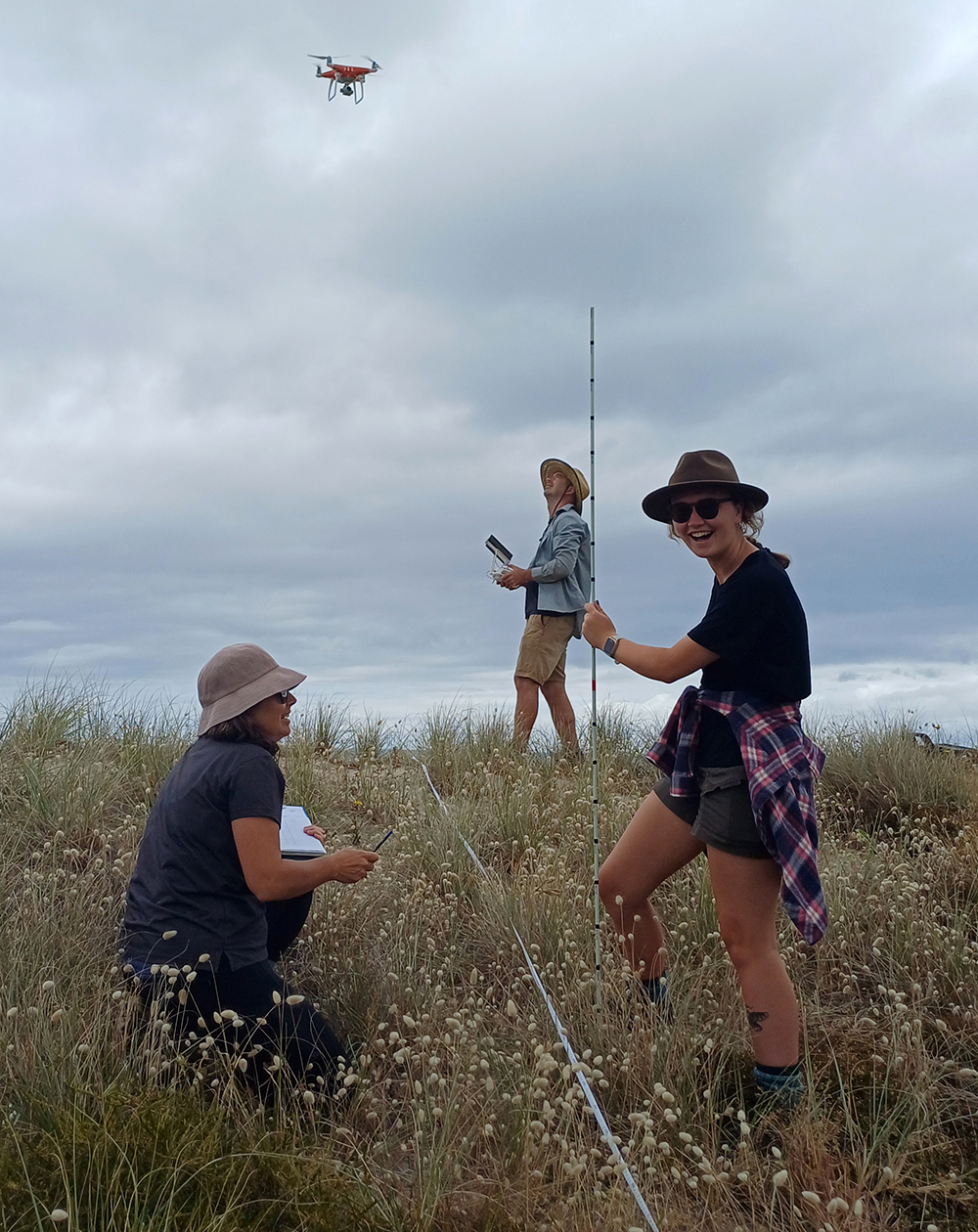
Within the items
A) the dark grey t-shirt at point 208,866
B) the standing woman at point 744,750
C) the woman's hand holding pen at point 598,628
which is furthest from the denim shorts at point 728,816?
the dark grey t-shirt at point 208,866

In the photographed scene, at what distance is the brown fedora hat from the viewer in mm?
4023

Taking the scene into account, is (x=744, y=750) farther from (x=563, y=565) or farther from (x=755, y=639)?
(x=563, y=565)

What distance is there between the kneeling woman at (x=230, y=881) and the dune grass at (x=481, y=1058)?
18 centimetres

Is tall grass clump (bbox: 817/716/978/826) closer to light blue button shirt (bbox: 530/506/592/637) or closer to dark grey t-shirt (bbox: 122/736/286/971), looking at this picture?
light blue button shirt (bbox: 530/506/592/637)

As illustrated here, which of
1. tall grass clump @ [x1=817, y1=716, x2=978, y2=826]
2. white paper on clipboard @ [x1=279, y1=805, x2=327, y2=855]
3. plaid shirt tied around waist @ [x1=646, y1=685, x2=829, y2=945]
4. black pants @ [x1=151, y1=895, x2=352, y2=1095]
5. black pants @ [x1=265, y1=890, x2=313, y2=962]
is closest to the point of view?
plaid shirt tied around waist @ [x1=646, y1=685, x2=829, y2=945]

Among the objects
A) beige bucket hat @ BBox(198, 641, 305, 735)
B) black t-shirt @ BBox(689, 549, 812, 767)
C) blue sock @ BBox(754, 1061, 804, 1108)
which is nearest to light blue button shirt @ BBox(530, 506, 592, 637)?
beige bucket hat @ BBox(198, 641, 305, 735)

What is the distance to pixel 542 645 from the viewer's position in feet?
33.1

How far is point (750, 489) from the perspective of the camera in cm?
405

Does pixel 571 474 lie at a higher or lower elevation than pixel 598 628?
higher

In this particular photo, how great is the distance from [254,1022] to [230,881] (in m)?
0.52

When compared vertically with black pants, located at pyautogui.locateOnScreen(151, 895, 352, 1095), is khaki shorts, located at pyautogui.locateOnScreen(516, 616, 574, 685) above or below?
above

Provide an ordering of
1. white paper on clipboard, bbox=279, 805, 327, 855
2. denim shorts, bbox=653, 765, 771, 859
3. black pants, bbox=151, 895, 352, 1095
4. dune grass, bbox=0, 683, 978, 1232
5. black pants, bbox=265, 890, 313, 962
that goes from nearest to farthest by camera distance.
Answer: dune grass, bbox=0, 683, 978, 1232
denim shorts, bbox=653, 765, 771, 859
black pants, bbox=151, 895, 352, 1095
white paper on clipboard, bbox=279, 805, 327, 855
black pants, bbox=265, 890, 313, 962

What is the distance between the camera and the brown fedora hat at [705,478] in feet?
13.2

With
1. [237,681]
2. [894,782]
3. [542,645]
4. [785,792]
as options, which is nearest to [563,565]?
[542,645]
